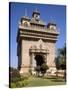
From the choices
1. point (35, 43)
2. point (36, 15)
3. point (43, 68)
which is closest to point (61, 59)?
point (43, 68)

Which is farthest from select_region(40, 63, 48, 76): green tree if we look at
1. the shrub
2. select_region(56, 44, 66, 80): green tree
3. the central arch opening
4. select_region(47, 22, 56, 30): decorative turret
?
select_region(47, 22, 56, 30): decorative turret

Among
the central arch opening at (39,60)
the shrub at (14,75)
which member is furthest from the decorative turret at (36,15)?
the shrub at (14,75)

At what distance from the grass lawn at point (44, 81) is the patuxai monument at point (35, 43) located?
0.31 ft

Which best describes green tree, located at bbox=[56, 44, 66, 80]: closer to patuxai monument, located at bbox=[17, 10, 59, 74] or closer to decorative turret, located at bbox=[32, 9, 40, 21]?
patuxai monument, located at bbox=[17, 10, 59, 74]

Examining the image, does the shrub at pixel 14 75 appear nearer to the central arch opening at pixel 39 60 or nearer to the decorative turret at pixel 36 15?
the central arch opening at pixel 39 60

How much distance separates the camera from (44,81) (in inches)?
107

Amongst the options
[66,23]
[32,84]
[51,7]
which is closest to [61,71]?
[32,84]

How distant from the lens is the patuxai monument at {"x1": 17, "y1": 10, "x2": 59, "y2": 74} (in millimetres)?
2662

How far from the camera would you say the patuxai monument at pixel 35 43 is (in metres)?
2.66

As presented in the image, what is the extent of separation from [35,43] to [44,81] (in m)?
0.42

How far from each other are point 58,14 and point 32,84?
81 cm

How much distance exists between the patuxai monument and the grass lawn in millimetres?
95

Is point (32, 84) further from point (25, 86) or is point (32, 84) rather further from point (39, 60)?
point (39, 60)

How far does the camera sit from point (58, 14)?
2.80 m
